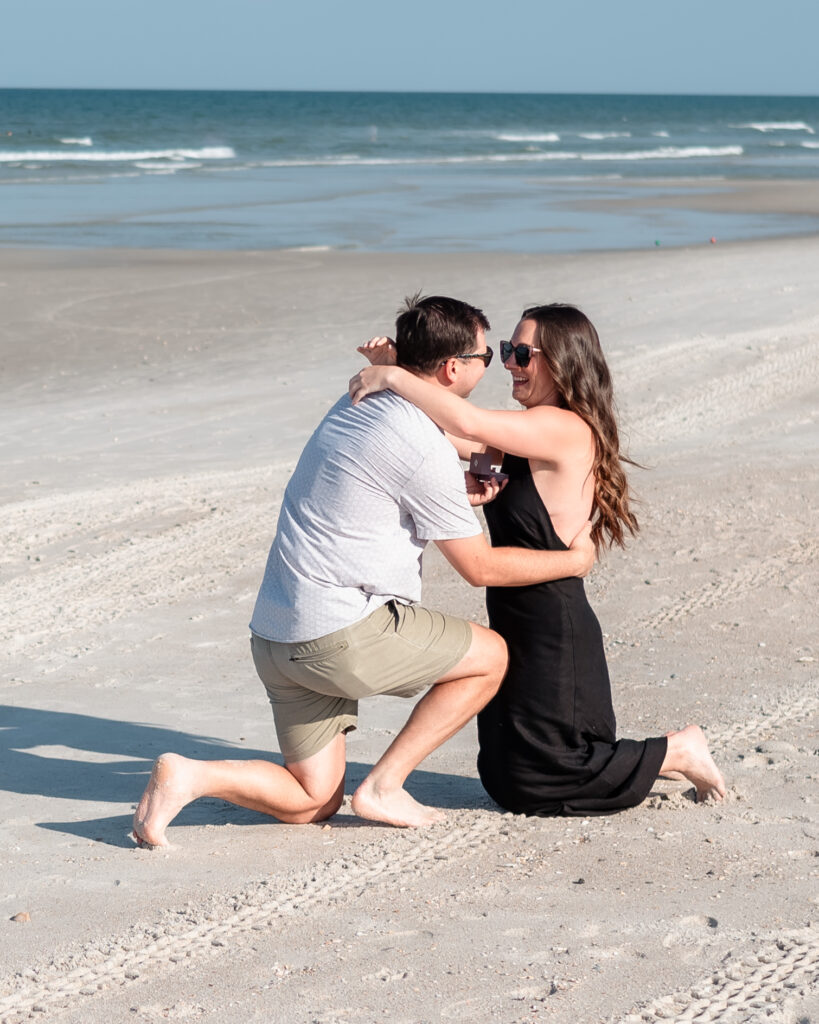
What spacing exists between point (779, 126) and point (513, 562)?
81.0 metres

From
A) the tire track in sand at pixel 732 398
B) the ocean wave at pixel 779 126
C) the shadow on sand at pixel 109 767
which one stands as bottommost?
the shadow on sand at pixel 109 767

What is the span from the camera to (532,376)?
393 centimetres

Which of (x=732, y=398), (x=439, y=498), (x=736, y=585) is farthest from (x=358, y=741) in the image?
(x=732, y=398)

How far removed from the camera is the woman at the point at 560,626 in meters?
3.88

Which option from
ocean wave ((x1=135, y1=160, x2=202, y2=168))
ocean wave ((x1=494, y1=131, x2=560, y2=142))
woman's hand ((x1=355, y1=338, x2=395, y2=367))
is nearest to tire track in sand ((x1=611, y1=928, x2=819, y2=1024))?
woman's hand ((x1=355, y1=338, x2=395, y2=367))

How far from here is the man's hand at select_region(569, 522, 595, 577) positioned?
12.6 ft

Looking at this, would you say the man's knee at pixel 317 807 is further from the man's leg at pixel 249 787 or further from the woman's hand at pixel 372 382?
the woman's hand at pixel 372 382

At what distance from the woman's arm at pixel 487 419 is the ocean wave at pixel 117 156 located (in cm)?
3631

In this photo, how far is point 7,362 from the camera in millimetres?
11523

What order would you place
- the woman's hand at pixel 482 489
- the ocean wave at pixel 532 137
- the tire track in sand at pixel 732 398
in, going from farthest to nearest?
the ocean wave at pixel 532 137
the tire track in sand at pixel 732 398
the woman's hand at pixel 482 489

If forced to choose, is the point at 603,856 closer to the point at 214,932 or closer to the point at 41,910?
the point at 214,932

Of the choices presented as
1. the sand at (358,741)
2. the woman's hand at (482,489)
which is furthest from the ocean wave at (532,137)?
the woman's hand at (482,489)

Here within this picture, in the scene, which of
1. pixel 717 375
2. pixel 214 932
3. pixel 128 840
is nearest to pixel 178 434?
pixel 717 375

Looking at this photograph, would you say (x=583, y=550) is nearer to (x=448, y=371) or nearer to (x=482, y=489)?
(x=482, y=489)
